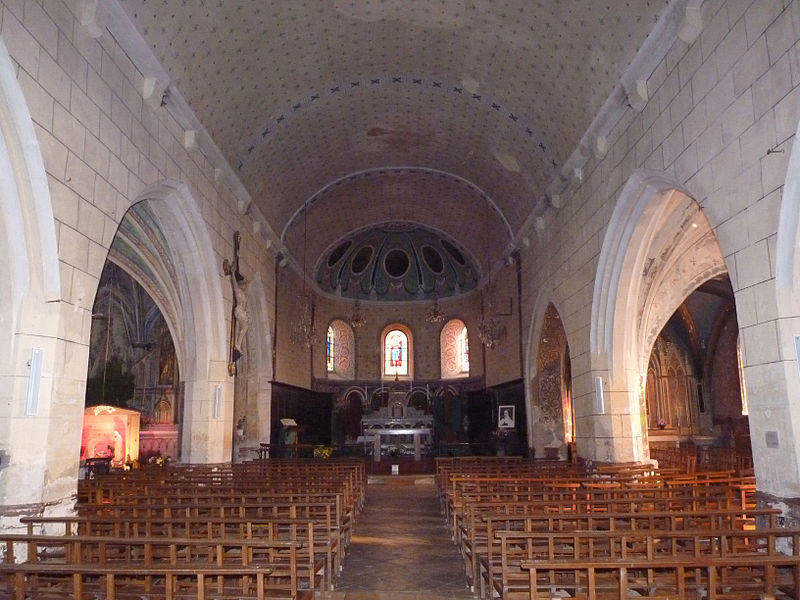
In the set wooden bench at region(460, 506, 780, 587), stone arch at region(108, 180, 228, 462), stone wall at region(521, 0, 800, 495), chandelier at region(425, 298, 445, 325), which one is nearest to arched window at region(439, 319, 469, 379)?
chandelier at region(425, 298, 445, 325)

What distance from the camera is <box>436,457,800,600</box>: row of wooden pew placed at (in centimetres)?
360

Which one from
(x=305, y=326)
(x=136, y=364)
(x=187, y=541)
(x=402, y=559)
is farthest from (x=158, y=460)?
(x=187, y=541)

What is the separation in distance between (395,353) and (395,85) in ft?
45.8

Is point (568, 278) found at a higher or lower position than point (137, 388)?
higher

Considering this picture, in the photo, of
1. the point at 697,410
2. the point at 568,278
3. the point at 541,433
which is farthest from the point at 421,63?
the point at 697,410

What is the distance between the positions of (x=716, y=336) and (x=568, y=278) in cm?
739

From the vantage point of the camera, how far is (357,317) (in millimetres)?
24500

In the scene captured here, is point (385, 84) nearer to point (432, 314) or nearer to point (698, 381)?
point (432, 314)

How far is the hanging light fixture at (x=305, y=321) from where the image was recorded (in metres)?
20.8

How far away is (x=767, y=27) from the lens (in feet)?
21.7

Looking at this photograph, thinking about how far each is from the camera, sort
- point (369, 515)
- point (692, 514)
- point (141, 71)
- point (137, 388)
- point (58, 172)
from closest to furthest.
Result: point (692, 514)
point (58, 172)
point (141, 71)
point (369, 515)
point (137, 388)

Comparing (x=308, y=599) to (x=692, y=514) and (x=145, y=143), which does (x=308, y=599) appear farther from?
(x=145, y=143)

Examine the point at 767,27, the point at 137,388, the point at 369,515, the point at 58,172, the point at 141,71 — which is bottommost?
the point at 369,515

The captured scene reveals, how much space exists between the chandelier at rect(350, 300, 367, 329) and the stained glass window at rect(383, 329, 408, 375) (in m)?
1.43
